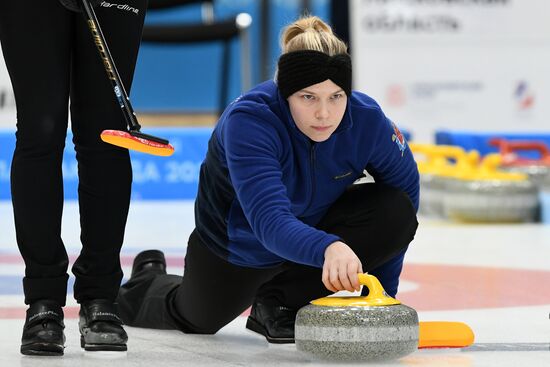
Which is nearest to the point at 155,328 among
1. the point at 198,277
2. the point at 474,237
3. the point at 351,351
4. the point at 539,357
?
the point at 198,277

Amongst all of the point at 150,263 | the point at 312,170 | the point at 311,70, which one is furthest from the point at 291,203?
the point at 150,263

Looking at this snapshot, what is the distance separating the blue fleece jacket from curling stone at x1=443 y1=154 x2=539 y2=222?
11.7 feet

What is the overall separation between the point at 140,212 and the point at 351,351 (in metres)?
4.58

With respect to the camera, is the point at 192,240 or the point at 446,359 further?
the point at 192,240

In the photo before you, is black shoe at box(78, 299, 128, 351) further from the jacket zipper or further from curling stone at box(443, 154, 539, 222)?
curling stone at box(443, 154, 539, 222)

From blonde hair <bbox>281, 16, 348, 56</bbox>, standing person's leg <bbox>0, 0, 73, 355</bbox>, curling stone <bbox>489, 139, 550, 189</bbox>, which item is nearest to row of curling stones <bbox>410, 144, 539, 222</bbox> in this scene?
curling stone <bbox>489, 139, 550, 189</bbox>

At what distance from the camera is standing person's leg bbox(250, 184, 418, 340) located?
7.88ft

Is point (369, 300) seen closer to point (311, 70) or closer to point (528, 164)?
point (311, 70)

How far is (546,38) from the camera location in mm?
9727

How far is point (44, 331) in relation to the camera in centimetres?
219

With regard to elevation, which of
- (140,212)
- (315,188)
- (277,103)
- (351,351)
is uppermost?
(277,103)

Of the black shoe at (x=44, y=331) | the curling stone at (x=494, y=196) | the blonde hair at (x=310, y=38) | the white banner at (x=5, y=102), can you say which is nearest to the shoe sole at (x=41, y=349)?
the black shoe at (x=44, y=331)

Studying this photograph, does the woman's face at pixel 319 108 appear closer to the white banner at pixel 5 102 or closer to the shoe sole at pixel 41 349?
the shoe sole at pixel 41 349

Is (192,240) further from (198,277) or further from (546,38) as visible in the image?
(546,38)
